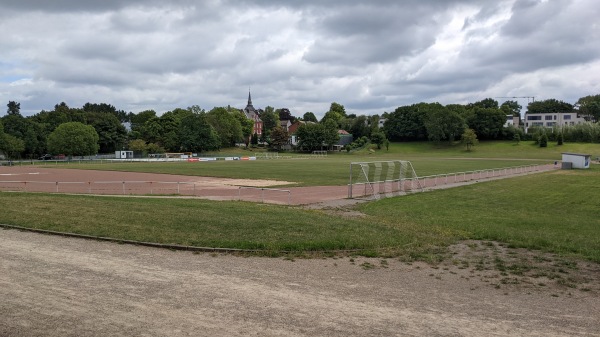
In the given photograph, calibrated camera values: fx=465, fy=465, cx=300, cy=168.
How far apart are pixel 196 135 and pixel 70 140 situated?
28.4 metres

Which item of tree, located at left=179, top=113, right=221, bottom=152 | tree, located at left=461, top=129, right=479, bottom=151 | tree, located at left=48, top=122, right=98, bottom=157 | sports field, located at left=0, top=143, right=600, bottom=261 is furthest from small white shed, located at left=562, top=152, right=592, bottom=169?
tree, located at left=48, top=122, right=98, bottom=157

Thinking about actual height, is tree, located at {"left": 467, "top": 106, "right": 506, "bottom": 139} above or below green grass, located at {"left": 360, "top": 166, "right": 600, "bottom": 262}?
above

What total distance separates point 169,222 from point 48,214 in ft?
15.3

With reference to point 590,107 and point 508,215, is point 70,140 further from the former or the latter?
point 590,107

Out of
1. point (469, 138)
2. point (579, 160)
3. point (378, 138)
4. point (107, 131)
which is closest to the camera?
point (579, 160)

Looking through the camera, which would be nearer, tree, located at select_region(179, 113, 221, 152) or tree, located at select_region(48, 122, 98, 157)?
tree, located at select_region(48, 122, 98, 157)

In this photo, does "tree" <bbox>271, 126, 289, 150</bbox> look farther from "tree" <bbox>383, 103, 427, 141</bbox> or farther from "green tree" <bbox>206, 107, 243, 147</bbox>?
"tree" <bbox>383, 103, 427, 141</bbox>

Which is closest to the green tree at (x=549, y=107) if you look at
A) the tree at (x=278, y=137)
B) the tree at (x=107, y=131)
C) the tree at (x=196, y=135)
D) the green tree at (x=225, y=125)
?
the tree at (x=278, y=137)

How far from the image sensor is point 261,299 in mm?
8094

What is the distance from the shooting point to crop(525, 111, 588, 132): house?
162 m

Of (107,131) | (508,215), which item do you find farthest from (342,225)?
(107,131)

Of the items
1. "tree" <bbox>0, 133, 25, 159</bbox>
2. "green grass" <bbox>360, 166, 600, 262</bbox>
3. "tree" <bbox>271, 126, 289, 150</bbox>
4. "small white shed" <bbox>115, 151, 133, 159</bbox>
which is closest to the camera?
"green grass" <bbox>360, 166, 600, 262</bbox>

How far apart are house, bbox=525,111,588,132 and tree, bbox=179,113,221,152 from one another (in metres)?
114

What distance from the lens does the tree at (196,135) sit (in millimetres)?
113500
